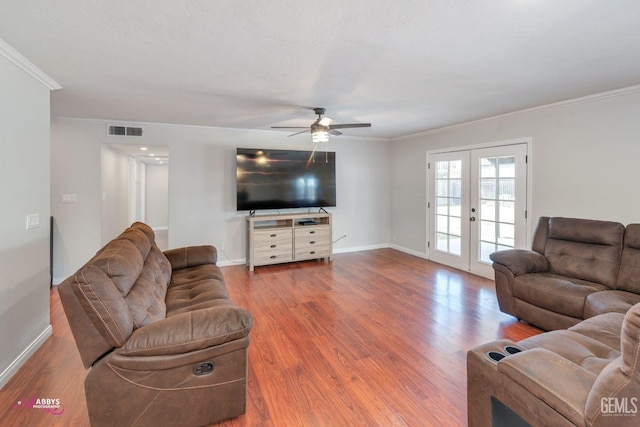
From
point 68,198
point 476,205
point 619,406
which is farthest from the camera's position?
point 476,205

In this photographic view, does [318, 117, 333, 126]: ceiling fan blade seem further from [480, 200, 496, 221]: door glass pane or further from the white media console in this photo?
[480, 200, 496, 221]: door glass pane

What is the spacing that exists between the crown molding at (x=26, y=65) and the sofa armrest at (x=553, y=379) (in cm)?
366

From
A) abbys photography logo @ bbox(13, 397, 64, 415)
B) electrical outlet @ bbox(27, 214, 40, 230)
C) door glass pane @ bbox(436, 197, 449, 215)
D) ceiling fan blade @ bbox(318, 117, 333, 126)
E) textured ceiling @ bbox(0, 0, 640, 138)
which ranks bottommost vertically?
→ abbys photography logo @ bbox(13, 397, 64, 415)

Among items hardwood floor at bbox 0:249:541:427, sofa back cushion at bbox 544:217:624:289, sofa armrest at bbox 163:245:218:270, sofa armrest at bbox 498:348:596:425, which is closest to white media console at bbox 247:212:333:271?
hardwood floor at bbox 0:249:541:427

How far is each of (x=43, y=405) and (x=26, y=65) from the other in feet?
8.22

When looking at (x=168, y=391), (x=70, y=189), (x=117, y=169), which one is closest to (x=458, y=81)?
(x=168, y=391)

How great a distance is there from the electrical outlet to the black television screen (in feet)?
9.04

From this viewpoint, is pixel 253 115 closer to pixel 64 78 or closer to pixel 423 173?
pixel 64 78

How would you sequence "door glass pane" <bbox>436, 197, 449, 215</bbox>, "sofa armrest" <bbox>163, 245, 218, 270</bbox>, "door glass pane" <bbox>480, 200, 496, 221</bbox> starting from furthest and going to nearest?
"door glass pane" <bbox>436, 197, 449, 215</bbox>, "door glass pane" <bbox>480, 200, 496, 221</bbox>, "sofa armrest" <bbox>163, 245, 218, 270</bbox>

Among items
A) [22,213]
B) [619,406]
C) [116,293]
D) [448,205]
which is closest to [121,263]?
[116,293]

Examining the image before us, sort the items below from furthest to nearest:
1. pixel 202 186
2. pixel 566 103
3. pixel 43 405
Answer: pixel 202 186 < pixel 566 103 < pixel 43 405

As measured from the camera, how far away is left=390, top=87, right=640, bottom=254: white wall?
10.4 ft

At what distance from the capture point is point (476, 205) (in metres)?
4.75

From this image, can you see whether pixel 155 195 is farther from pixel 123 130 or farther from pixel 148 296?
pixel 148 296
